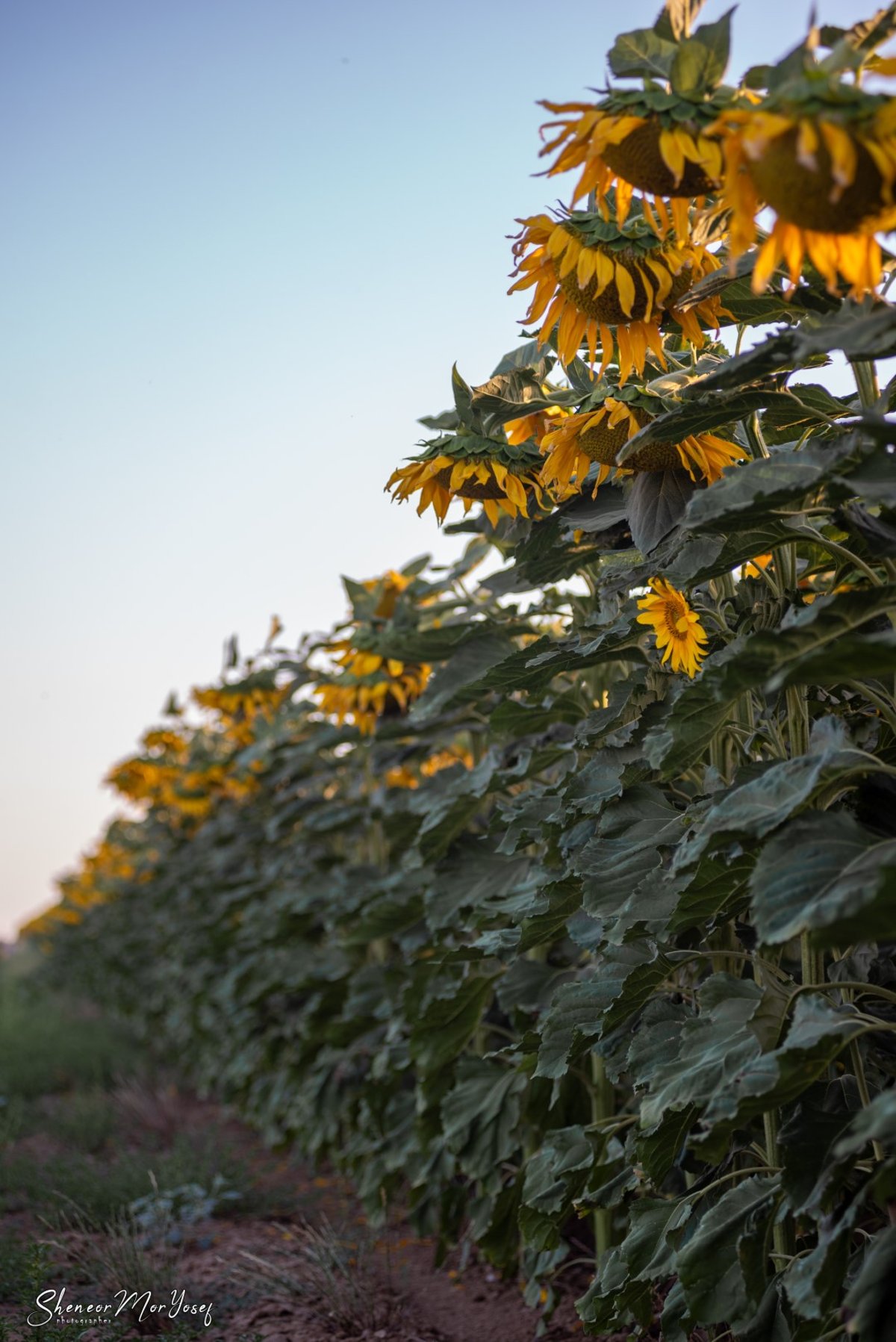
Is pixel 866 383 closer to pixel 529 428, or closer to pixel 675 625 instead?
pixel 675 625

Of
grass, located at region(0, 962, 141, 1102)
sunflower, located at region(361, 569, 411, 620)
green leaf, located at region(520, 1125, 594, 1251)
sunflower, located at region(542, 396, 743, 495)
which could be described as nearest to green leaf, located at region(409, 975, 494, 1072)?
green leaf, located at region(520, 1125, 594, 1251)

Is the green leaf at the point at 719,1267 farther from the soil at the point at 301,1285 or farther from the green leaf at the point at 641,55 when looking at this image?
the green leaf at the point at 641,55

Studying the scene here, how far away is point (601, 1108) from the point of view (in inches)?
99.7

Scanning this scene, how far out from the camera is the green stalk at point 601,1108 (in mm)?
2461

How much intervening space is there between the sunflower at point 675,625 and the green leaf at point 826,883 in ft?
1.54

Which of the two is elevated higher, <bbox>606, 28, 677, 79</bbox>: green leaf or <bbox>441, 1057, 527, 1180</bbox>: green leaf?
<bbox>606, 28, 677, 79</bbox>: green leaf

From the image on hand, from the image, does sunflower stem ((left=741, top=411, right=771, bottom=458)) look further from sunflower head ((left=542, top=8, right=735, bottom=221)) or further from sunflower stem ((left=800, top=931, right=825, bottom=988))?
sunflower stem ((left=800, top=931, right=825, bottom=988))

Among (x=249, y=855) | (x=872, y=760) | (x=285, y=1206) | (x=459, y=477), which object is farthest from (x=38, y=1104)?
(x=872, y=760)

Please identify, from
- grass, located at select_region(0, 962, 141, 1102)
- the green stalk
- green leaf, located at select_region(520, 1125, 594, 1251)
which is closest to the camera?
green leaf, located at select_region(520, 1125, 594, 1251)

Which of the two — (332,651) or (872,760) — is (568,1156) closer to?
(872,760)

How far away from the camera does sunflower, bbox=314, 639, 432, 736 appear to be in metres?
3.14

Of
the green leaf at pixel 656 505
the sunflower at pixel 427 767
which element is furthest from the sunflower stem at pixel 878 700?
the sunflower at pixel 427 767

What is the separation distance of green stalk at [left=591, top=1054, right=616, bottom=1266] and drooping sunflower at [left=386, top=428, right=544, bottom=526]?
1211 mm

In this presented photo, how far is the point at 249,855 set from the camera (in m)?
6.09
